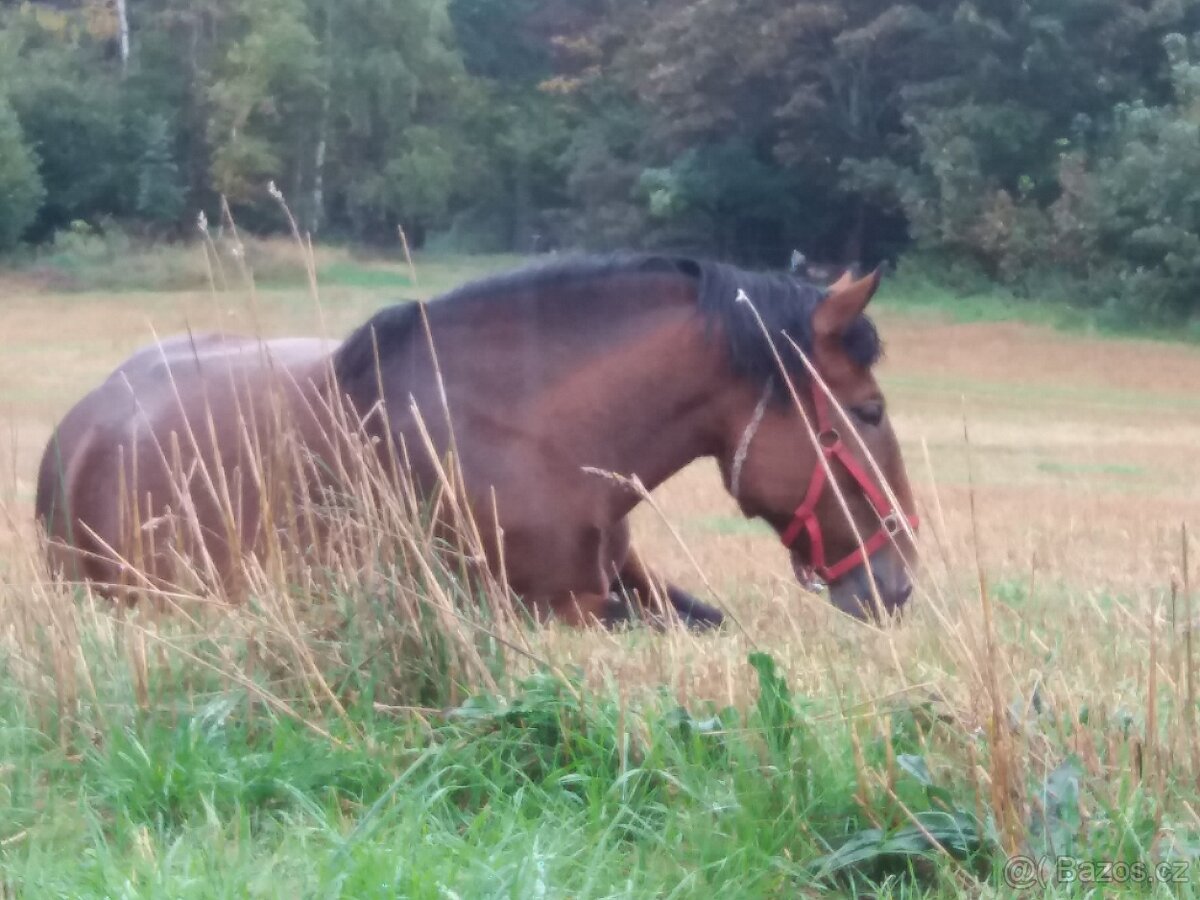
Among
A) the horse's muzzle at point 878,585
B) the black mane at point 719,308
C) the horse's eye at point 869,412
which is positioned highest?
the black mane at point 719,308

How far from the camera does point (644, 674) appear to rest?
327 centimetres

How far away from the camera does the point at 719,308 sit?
4387 mm

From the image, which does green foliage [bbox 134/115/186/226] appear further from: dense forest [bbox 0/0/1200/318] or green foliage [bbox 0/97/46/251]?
green foliage [bbox 0/97/46/251]

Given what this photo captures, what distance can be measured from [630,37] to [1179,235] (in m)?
5.77

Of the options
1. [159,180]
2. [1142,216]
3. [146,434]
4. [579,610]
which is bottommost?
[579,610]

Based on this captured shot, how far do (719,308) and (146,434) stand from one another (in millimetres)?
2309

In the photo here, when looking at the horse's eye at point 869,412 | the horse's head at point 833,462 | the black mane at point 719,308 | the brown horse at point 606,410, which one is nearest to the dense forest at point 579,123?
the black mane at point 719,308

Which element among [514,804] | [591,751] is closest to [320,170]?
[591,751]

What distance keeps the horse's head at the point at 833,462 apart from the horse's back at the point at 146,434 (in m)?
1.59

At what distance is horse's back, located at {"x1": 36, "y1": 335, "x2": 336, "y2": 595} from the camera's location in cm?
476

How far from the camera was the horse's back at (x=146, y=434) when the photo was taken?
4.76m

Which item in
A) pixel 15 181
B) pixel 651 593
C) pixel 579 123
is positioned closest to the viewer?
pixel 651 593

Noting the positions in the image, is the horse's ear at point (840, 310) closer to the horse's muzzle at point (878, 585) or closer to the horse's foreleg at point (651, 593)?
the horse's muzzle at point (878, 585)

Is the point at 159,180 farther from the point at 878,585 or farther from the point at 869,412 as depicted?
the point at 878,585
